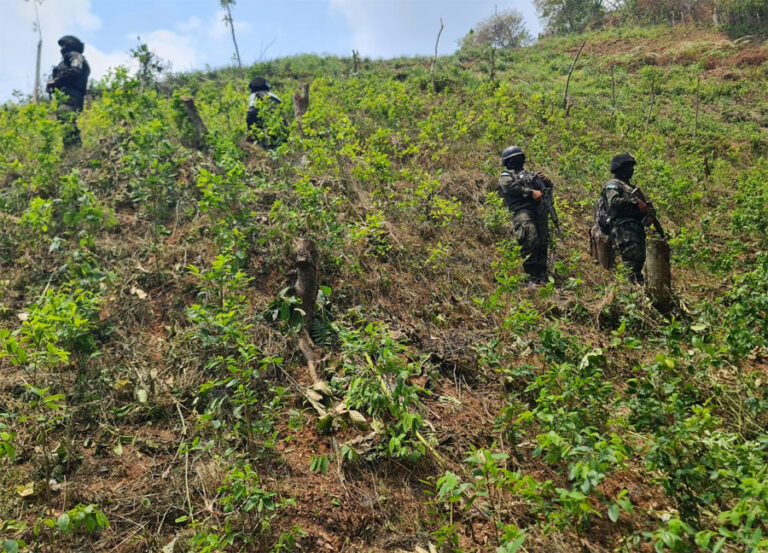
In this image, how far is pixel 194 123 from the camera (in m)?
6.81

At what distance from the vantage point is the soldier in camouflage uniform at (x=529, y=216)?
4.92 meters

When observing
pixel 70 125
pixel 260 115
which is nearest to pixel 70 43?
pixel 70 125

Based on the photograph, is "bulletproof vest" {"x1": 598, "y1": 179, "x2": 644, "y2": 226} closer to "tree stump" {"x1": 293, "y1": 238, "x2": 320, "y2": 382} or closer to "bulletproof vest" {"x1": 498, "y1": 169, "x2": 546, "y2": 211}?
"bulletproof vest" {"x1": 498, "y1": 169, "x2": 546, "y2": 211}

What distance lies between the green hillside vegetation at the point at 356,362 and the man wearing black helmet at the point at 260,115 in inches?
11.2

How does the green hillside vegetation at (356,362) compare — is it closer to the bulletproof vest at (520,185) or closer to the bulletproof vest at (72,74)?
the bulletproof vest at (520,185)

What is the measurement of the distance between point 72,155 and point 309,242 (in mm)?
5184

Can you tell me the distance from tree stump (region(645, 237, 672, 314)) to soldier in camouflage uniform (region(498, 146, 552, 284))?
1.40 metres

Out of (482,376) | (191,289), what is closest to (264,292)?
(191,289)

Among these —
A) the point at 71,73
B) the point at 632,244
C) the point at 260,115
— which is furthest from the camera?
the point at 71,73

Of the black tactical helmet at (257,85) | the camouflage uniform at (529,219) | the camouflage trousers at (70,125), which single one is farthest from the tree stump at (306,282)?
the camouflage trousers at (70,125)

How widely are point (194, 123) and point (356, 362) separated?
17.6ft

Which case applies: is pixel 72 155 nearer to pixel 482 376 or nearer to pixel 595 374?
pixel 482 376

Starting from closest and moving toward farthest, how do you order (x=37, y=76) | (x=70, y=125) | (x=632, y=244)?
1. (x=632, y=244)
2. (x=70, y=125)
3. (x=37, y=76)

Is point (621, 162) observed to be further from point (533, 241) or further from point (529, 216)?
point (533, 241)
